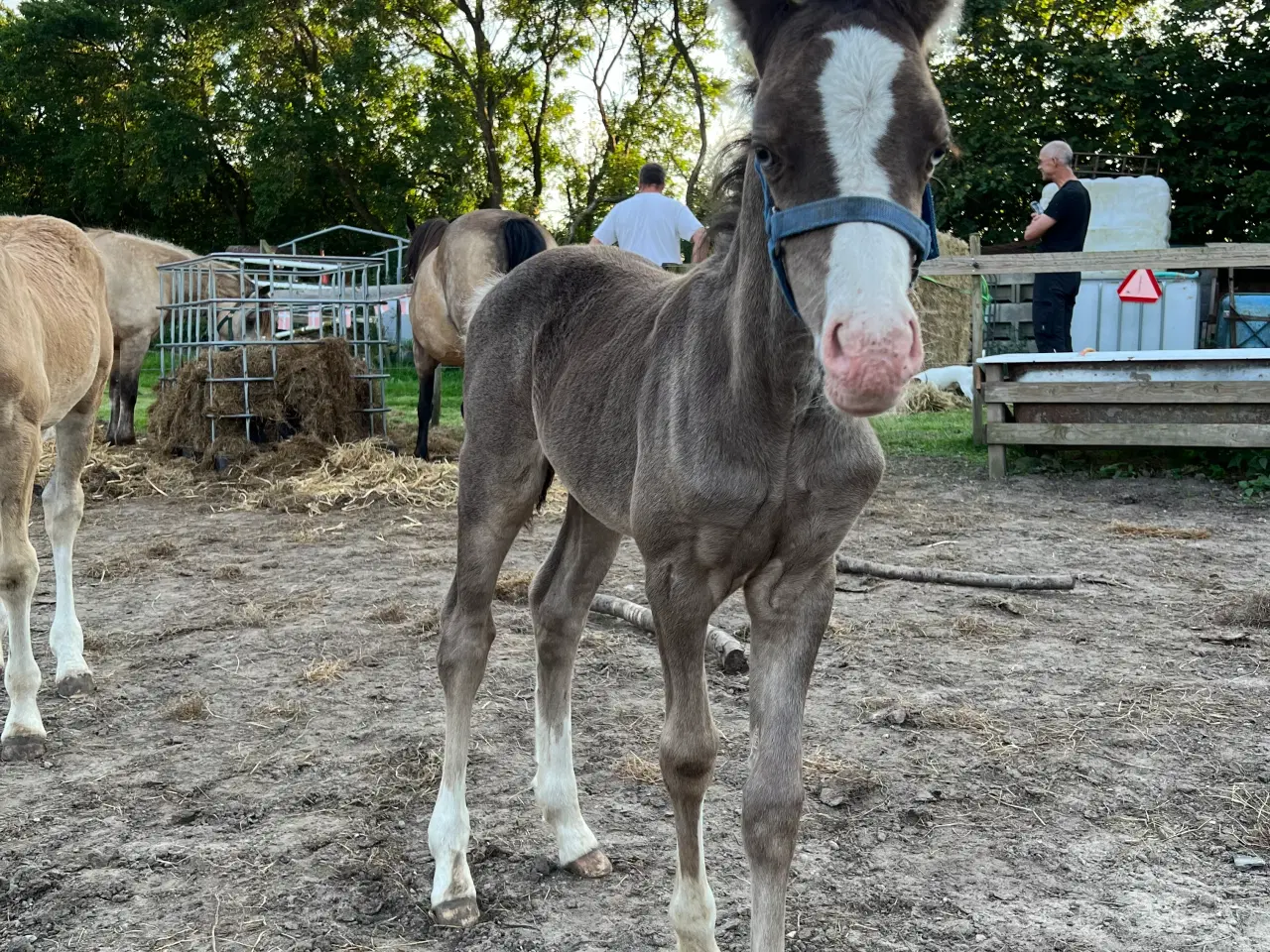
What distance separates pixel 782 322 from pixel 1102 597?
3.63 meters

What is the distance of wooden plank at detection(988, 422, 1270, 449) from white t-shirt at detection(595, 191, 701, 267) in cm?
274

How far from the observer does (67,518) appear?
4406mm

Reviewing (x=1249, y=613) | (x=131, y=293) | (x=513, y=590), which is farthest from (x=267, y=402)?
(x=1249, y=613)

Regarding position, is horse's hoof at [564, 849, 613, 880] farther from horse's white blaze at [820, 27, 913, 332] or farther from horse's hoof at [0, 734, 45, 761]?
horse's hoof at [0, 734, 45, 761]

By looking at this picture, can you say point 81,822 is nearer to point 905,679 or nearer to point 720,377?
point 720,377

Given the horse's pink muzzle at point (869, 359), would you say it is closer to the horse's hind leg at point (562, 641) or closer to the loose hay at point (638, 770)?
the horse's hind leg at point (562, 641)

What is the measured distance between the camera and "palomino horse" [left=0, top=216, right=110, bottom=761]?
349 cm

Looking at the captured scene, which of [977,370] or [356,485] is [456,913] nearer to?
[356,485]

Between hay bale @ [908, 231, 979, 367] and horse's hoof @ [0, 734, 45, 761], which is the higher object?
hay bale @ [908, 231, 979, 367]

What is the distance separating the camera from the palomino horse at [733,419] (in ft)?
5.63

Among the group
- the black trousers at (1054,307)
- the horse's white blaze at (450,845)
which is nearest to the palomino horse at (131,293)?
the black trousers at (1054,307)

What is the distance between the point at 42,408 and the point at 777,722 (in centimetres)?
297

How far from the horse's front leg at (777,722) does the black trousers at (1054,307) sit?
25.3 ft

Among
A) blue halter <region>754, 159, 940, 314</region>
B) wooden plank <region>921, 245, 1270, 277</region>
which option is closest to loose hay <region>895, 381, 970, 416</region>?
wooden plank <region>921, 245, 1270, 277</region>
